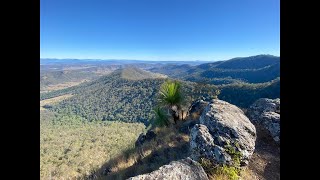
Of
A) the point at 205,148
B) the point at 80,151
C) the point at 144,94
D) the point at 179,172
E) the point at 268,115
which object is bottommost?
the point at 80,151

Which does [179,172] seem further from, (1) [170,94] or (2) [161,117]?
(2) [161,117]

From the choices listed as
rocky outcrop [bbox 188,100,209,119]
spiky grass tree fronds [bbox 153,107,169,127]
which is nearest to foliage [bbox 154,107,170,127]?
spiky grass tree fronds [bbox 153,107,169,127]

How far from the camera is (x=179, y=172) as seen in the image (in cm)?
392

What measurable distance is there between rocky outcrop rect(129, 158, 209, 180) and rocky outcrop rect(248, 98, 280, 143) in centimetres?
323

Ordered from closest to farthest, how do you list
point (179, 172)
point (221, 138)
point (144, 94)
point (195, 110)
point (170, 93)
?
point (179, 172) → point (221, 138) → point (170, 93) → point (195, 110) → point (144, 94)

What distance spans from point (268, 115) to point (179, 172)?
4.60 metres

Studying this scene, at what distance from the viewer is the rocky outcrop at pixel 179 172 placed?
12.2 feet

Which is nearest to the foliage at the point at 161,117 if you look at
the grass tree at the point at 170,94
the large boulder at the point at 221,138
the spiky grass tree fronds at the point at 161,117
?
the spiky grass tree fronds at the point at 161,117

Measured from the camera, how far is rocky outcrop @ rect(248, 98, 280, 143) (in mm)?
6643

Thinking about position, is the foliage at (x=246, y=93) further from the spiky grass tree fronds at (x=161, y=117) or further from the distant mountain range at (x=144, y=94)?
the spiky grass tree fronds at (x=161, y=117)

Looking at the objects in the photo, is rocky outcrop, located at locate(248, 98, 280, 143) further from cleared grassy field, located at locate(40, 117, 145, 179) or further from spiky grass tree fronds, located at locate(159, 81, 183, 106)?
cleared grassy field, located at locate(40, 117, 145, 179)

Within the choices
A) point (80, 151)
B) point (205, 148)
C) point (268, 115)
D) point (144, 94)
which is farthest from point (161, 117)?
point (144, 94)
